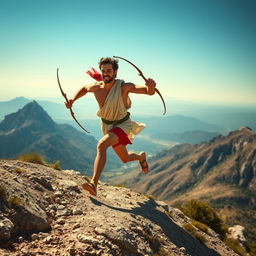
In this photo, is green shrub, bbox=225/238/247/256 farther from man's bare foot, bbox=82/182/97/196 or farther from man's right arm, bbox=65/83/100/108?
man's right arm, bbox=65/83/100/108

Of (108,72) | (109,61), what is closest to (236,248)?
(108,72)

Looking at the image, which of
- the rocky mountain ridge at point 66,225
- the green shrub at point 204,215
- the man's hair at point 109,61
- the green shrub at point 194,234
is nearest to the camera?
the rocky mountain ridge at point 66,225

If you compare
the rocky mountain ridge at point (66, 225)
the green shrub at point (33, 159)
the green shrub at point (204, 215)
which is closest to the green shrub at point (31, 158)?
the green shrub at point (33, 159)

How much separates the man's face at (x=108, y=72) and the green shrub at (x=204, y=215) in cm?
834

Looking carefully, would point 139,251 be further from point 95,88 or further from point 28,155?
point 28,155

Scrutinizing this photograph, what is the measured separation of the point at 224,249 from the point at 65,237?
7358 mm

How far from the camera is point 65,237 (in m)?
5.02

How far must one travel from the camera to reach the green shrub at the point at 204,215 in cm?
1318

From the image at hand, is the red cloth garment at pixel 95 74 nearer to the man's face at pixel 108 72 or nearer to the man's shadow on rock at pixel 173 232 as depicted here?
the man's face at pixel 108 72

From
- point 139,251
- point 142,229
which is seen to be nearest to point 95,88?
point 142,229

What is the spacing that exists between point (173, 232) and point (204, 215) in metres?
5.91

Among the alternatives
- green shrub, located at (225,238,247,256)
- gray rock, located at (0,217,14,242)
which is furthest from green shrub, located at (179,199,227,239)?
gray rock, located at (0,217,14,242)

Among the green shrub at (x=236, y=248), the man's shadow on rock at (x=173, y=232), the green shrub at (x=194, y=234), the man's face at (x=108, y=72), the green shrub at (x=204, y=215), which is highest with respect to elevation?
the man's face at (x=108, y=72)

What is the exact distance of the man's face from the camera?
7840 millimetres
